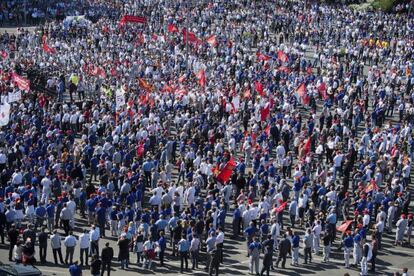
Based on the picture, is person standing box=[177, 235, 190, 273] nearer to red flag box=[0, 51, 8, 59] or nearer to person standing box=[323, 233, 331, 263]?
person standing box=[323, 233, 331, 263]

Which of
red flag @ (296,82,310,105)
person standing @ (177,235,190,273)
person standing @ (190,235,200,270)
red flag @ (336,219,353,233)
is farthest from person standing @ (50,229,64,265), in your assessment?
red flag @ (296,82,310,105)

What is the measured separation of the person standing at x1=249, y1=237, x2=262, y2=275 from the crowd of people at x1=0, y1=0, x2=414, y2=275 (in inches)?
2.4

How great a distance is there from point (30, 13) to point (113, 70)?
26100 mm

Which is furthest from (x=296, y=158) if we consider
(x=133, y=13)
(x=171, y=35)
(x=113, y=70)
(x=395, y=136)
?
(x=133, y=13)

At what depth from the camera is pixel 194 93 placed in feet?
148

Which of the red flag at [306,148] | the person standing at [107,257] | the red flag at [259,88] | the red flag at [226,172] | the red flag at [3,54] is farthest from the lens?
the red flag at [3,54]

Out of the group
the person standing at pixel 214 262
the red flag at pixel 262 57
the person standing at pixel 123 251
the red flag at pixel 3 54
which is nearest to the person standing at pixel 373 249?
the person standing at pixel 214 262

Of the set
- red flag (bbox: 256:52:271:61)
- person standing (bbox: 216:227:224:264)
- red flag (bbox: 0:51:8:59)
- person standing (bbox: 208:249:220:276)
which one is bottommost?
red flag (bbox: 0:51:8:59)

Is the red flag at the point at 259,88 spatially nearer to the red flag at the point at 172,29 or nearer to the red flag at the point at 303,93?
the red flag at the point at 303,93

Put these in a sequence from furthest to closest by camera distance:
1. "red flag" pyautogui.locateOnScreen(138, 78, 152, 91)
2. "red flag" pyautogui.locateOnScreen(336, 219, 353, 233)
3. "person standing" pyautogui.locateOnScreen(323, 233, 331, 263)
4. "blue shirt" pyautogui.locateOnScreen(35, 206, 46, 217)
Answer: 1. "red flag" pyautogui.locateOnScreen(138, 78, 152, 91)
2. "red flag" pyautogui.locateOnScreen(336, 219, 353, 233)
3. "blue shirt" pyautogui.locateOnScreen(35, 206, 46, 217)
4. "person standing" pyautogui.locateOnScreen(323, 233, 331, 263)

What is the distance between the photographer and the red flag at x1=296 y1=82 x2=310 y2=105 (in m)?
45.0

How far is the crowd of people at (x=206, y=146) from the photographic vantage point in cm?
2889

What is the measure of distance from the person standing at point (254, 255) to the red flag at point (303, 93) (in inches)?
718

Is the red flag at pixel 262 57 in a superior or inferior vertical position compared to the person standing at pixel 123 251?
superior
